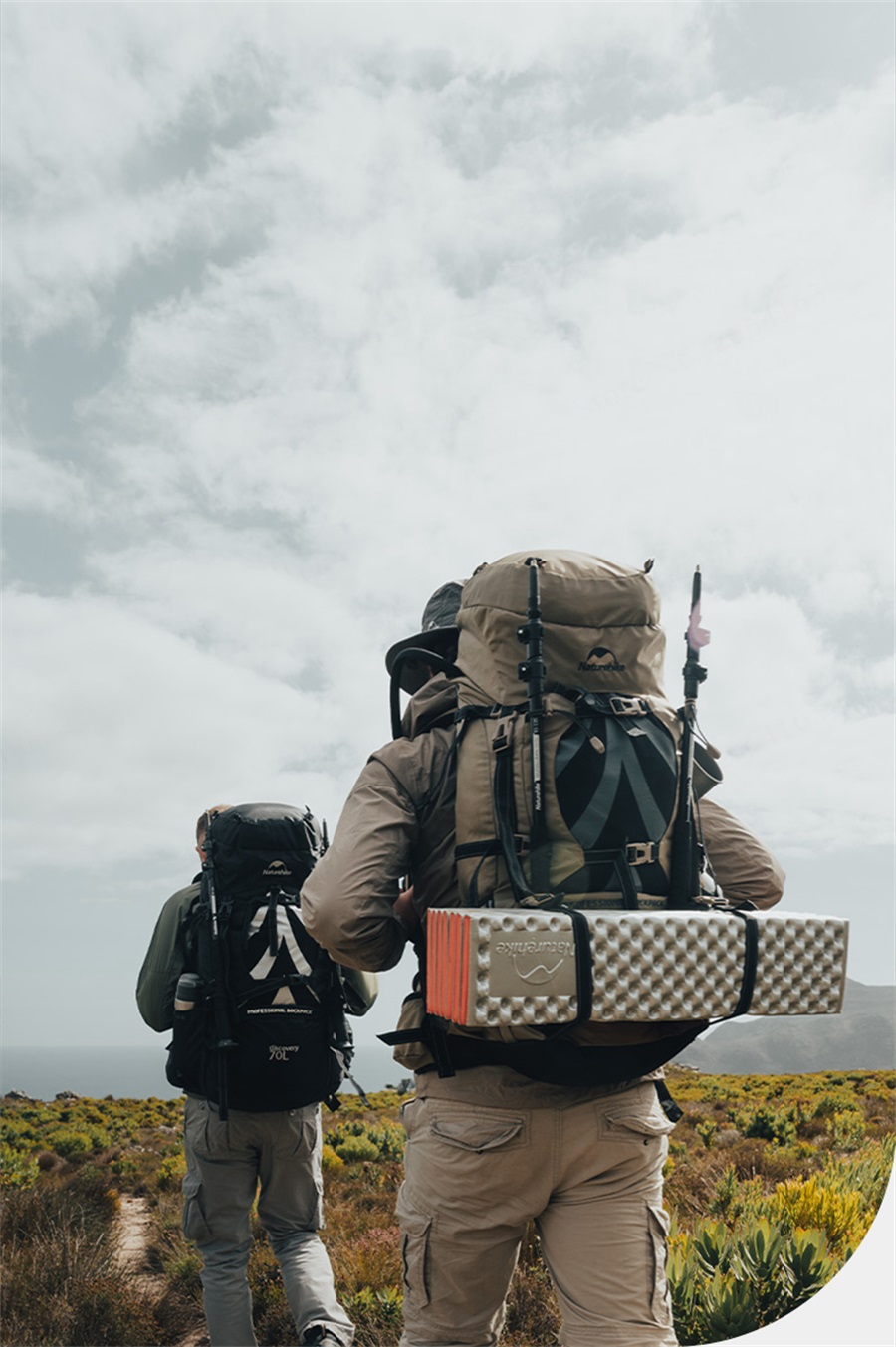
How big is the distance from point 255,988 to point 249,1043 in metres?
0.23

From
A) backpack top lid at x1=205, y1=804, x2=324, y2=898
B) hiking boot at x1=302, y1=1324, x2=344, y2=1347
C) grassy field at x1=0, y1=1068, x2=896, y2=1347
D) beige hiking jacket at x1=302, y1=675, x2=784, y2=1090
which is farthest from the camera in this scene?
grassy field at x1=0, y1=1068, x2=896, y2=1347

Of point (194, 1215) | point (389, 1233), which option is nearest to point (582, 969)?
point (194, 1215)

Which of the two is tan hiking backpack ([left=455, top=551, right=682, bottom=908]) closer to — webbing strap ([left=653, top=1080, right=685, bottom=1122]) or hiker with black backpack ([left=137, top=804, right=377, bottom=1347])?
webbing strap ([left=653, top=1080, right=685, bottom=1122])

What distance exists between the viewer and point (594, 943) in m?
2.14

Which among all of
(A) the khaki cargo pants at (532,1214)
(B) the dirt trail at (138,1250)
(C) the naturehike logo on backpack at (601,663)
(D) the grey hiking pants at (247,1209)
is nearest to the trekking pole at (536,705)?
(C) the naturehike logo on backpack at (601,663)

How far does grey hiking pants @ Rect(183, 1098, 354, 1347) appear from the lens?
387cm

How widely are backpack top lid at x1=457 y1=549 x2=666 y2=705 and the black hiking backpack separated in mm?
1819

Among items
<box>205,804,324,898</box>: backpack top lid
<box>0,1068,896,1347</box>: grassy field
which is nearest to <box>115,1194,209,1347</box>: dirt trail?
<box>0,1068,896,1347</box>: grassy field

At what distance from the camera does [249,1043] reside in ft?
12.7

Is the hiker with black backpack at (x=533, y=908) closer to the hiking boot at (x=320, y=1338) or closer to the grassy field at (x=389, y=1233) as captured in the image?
the hiking boot at (x=320, y=1338)

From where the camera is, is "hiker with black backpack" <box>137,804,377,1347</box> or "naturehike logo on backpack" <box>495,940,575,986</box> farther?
"hiker with black backpack" <box>137,804,377,1347</box>

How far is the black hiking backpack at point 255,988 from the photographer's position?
3.88 metres

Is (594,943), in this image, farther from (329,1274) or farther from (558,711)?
(329,1274)

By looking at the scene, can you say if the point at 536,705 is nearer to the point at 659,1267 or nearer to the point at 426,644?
the point at 426,644
